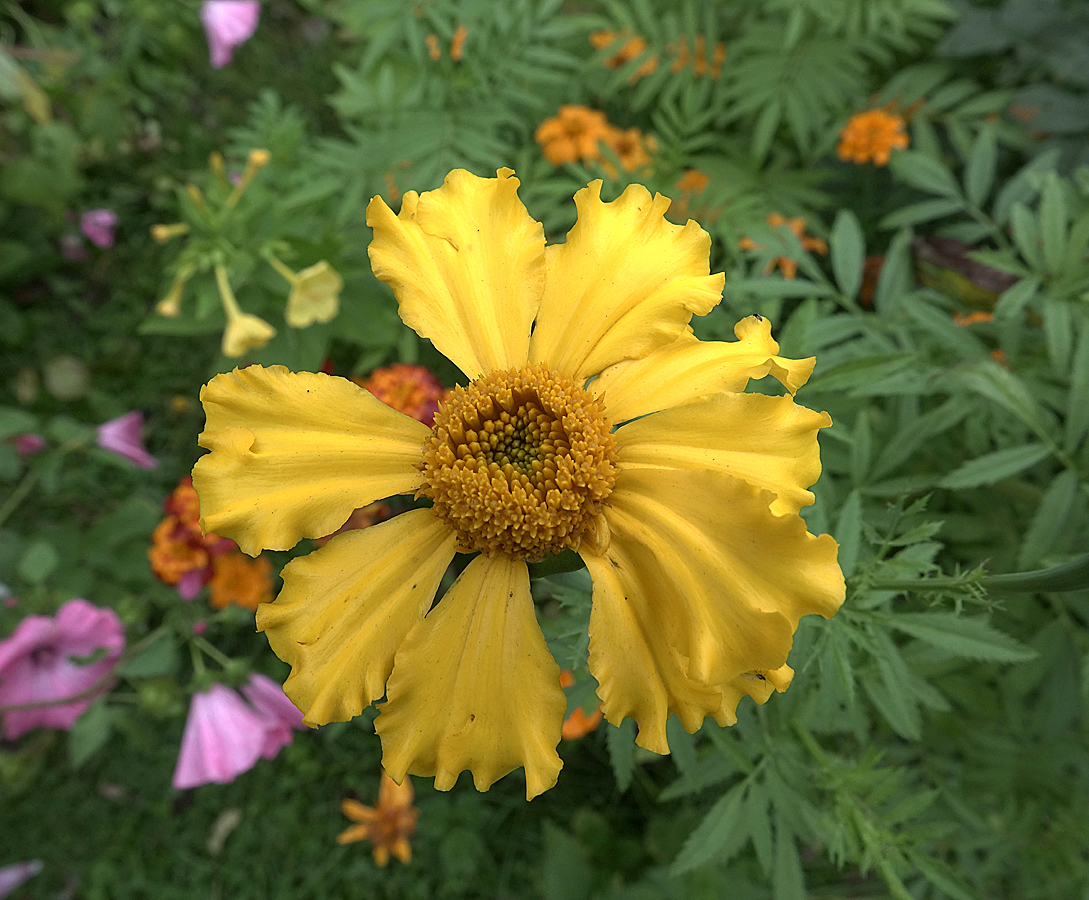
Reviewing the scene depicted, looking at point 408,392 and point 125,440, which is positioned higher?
point 408,392

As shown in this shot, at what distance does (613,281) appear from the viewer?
0.93 meters

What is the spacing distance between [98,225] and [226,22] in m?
0.84

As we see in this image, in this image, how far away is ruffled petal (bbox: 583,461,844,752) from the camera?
0.73 metres

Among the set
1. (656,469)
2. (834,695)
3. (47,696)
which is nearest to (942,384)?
(834,695)

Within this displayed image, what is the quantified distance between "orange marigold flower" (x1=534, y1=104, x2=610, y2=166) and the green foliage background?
0.10m

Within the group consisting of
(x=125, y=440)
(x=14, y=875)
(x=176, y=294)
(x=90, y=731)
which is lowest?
(x=14, y=875)

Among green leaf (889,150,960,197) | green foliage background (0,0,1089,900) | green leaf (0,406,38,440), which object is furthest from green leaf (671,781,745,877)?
green leaf (0,406,38,440)

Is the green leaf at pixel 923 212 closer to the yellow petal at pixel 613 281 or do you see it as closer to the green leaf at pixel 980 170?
the green leaf at pixel 980 170

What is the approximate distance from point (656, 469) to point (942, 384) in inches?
30.0

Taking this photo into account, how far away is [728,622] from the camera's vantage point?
0.76 metres

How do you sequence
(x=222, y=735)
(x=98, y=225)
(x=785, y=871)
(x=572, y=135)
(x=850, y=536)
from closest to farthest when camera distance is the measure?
(x=850, y=536), (x=785, y=871), (x=222, y=735), (x=572, y=135), (x=98, y=225)

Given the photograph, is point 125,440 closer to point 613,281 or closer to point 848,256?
point 613,281

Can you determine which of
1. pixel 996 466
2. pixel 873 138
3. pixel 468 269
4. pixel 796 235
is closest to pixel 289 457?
pixel 468 269

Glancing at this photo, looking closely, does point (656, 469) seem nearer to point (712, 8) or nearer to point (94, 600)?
point (712, 8)
